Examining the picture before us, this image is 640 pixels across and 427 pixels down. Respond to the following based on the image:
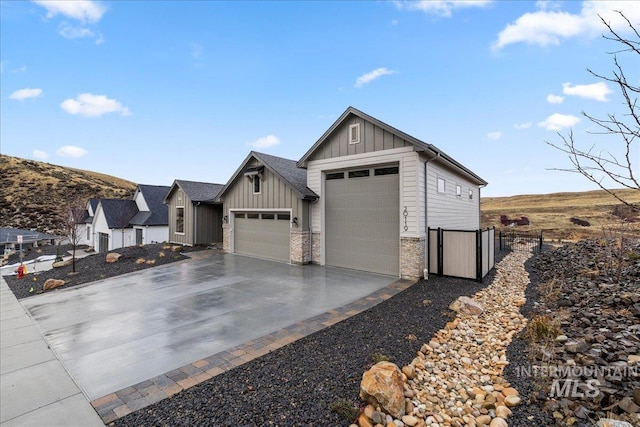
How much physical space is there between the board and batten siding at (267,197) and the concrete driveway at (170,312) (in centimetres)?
246

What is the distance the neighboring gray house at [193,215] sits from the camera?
17.6m

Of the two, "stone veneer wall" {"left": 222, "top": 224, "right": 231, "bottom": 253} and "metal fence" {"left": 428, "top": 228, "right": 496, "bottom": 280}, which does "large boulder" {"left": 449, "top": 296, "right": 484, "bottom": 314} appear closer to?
"metal fence" {"left": 428, "top": 228, "right": 496, "bottom": 280}

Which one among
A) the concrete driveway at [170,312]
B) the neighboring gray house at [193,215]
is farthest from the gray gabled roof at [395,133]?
the neighboring gray house at [193,215]

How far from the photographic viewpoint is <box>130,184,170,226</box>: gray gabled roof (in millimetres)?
22062

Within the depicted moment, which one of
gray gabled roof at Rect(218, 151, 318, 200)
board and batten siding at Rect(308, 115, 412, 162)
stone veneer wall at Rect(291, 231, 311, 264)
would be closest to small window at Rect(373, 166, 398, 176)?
board and batten siding at Rect(308, 115, 412, 162)

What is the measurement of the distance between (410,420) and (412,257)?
6592 mm

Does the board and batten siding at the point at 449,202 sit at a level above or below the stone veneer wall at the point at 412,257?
above

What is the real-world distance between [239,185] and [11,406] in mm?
12099

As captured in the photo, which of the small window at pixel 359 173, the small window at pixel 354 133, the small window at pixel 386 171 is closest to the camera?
the small window at pixel 386 171

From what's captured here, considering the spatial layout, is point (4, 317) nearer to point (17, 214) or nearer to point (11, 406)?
point (11, 406)

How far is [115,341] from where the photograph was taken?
17.0ft

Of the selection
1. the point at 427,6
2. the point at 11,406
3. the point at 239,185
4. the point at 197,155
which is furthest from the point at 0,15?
the point at 427,6

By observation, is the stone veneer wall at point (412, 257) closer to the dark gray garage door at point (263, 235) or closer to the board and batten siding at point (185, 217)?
the dark gray garage door at point (263, 235)

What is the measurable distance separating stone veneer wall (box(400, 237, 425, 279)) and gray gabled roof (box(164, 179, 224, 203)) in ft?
39.8
